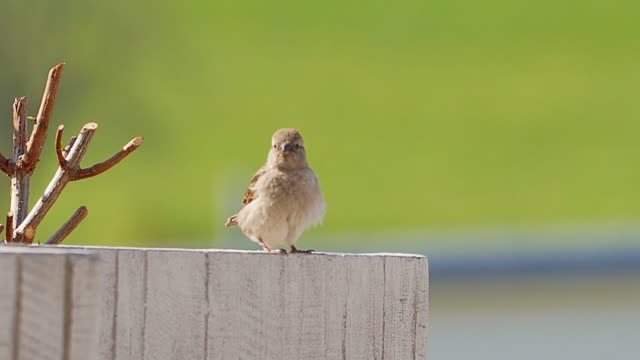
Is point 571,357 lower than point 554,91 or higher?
lower

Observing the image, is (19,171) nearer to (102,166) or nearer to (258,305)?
(102,166)

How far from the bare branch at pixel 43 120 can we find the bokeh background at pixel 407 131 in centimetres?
1102

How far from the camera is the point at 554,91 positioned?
22703 mm

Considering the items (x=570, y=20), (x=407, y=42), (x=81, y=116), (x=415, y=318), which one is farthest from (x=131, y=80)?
(x=415, y=318)

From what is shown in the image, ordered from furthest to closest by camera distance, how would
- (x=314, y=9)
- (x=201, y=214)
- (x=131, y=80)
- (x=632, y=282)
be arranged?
1. (x=314, y=9)
2. (x=201, y=214)
3. (x=131, y=80)
4. (x=632, y=282)

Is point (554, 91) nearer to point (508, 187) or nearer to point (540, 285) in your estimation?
point (508, 187)

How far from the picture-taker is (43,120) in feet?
9.85

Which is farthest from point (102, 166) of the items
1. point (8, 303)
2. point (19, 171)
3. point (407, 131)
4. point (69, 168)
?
point (407, 131)

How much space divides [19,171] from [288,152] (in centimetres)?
100

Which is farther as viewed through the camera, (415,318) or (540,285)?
(540,285)

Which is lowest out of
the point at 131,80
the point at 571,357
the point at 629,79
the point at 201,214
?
the point at 571,357

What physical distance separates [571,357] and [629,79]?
404 inches

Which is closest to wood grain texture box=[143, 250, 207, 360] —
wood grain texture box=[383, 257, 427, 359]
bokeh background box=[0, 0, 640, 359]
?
wood grain texture box=[383, 257, 427, 359]

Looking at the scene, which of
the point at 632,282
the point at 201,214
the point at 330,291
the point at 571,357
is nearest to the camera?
the point at 330,291
